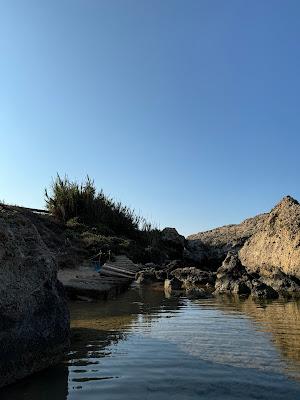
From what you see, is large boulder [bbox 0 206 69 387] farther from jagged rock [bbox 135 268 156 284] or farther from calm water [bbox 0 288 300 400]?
jagged rock [bbox 135 268 156 284]

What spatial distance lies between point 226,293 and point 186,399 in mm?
10372

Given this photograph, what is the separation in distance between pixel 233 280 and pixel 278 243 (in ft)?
7.88

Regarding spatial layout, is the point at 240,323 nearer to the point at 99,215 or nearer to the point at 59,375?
the point at 59,375

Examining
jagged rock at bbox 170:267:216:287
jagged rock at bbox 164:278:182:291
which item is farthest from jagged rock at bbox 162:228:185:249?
jagged rock at bbox 164:278:182:291

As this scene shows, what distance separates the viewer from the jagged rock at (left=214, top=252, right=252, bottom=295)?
1453 cm

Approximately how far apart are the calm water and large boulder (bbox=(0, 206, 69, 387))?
0.23m

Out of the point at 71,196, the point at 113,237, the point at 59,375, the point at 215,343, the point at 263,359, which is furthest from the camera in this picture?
the point at 71,196

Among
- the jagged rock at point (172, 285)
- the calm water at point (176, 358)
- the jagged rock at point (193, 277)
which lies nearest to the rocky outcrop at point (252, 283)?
the jagged rock at point (193, 277)

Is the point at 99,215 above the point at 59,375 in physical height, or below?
→ above

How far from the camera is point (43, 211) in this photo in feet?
80.4

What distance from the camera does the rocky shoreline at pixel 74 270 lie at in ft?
17.7

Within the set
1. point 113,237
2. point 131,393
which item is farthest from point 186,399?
point 113,237

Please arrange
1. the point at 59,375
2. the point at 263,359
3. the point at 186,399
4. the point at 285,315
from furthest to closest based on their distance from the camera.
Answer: the point at 285,315
the point at 263,359
the point at 59,375
the point at 186,399

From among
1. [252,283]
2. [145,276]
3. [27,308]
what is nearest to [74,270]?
[145,276]
